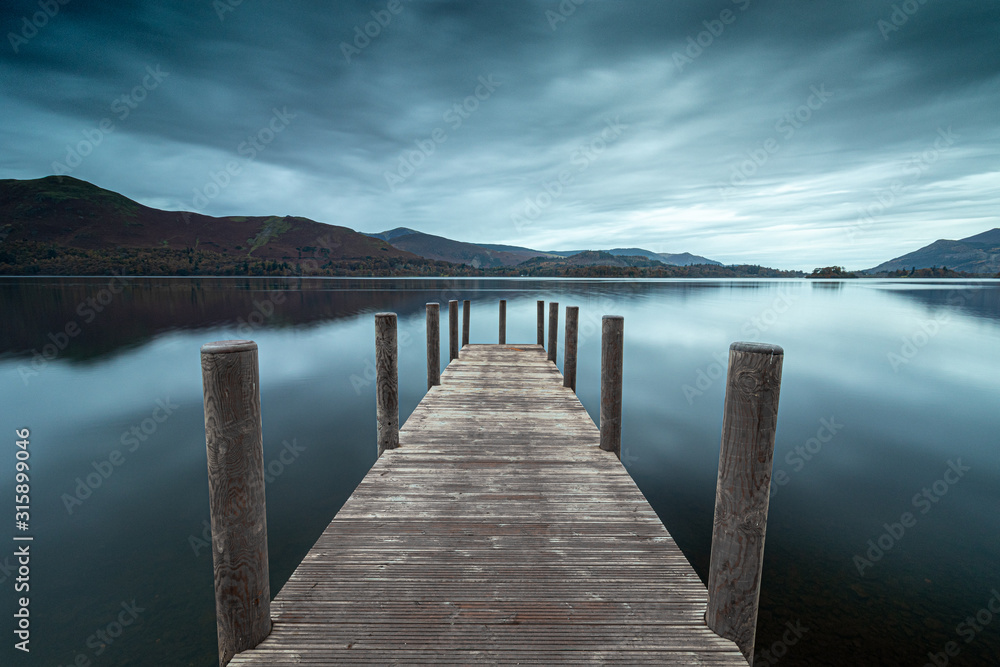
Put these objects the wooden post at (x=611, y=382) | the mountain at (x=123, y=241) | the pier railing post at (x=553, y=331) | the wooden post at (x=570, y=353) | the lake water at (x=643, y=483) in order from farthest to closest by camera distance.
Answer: the mountain at (x=123, y=241), the pier railing post at (x=553, y=331), the wooden post at (x=570, y=353), the wooden post at (x=611, y=382), the lake water at (x=643, y=483)

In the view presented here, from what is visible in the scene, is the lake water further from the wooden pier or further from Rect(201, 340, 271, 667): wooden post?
Rect(201, 340, 271, 667): wooden post

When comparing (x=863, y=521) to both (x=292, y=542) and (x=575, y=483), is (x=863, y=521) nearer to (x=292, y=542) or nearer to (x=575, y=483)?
(x=575, y=483)

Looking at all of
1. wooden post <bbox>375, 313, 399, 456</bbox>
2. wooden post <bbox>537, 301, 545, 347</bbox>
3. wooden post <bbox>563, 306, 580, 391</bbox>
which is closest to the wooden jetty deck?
wooden post <bbox>375, 313, 399, 456</bbox>

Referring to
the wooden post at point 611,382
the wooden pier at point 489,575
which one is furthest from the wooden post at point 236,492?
the wooden post at point 611,382

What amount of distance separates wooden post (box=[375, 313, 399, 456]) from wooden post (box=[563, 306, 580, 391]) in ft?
15.0

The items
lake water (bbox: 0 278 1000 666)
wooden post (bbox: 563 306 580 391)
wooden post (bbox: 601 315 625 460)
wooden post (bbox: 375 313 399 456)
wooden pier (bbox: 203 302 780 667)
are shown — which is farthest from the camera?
wooden post (bbox: 563 306 580 391)

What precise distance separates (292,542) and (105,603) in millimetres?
1855

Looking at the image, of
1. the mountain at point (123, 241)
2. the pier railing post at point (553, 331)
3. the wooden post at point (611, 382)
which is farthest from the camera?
the mountain at point (123, 241)

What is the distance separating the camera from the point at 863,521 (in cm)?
614

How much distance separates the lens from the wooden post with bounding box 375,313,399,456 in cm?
514

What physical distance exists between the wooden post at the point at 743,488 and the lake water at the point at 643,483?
2.28m

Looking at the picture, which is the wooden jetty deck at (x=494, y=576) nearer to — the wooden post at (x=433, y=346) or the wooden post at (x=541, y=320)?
the wooden post at (x=433, y=346)

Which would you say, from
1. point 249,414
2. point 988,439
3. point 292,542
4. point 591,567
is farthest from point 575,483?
point 988,439

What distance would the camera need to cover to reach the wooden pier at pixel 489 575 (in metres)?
2.43
